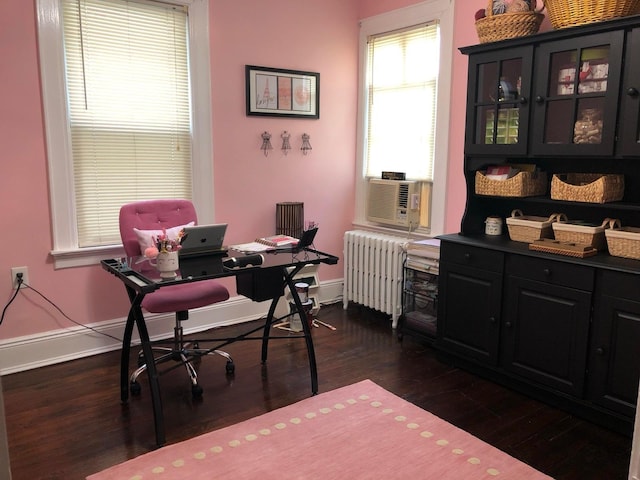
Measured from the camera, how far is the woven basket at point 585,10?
2.54 m

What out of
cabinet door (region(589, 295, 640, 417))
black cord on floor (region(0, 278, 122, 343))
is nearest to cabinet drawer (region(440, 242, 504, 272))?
cabinet door (region(589, 295, 640, 417))

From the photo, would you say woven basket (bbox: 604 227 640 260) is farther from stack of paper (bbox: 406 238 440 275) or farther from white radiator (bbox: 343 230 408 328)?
white radiator (bbox: 343 230 408 328)

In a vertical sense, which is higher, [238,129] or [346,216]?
[238,129]

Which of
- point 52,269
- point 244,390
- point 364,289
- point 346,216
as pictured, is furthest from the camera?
point 346,216

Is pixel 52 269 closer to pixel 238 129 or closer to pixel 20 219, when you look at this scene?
pixel 20 219

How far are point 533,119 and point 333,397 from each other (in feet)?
6.23

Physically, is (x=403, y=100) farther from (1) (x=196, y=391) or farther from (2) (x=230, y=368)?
(1) (x=196, y=391)

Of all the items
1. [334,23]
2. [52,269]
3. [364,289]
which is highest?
[334,23]

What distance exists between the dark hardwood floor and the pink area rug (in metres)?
0.10

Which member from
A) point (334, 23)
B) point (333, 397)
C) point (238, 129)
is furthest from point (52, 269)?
point (334, 23)

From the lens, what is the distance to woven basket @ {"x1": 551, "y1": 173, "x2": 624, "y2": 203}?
9.00 ft

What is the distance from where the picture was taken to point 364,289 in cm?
432

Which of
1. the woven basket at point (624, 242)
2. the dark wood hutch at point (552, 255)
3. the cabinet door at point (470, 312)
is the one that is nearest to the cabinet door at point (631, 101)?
the dark wood hutch at point (552, 255)

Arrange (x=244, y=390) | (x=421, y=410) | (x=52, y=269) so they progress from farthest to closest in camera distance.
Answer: (x=52, y=269)
(x=244, y=390)
(x=421, y=410)
